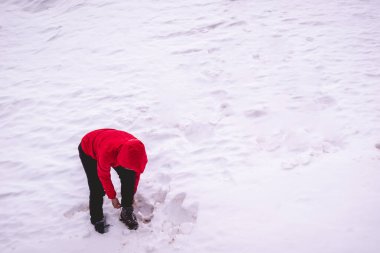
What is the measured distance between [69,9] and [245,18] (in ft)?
20.3

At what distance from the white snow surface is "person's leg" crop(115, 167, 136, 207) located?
46 cm

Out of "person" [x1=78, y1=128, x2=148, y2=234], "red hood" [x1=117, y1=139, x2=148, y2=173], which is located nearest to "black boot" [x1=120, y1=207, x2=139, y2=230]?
"person" [x1=78, y1=128, x2=148, y2=234]

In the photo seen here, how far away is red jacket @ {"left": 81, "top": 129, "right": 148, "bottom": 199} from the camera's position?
2867 millimetres

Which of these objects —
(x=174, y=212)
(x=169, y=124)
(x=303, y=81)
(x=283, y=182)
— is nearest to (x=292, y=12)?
(x=303, y=81)

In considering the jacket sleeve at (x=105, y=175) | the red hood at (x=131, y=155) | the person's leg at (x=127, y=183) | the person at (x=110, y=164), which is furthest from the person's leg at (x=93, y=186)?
the red hood at (x=131, y=155)

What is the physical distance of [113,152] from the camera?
2916 millimetres

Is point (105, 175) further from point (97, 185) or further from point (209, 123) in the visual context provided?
point (209, 123)

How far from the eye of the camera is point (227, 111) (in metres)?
5.37

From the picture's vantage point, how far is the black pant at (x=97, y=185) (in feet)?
10.3

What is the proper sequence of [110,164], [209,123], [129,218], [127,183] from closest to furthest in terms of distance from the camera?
[110,164]
[127,183]
[129,218]
[209,123]

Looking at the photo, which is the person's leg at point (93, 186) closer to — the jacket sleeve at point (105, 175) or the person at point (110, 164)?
the person at point (110, 164)

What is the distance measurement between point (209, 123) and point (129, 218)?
7.27 ft

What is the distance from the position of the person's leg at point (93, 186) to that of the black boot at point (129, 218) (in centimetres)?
27

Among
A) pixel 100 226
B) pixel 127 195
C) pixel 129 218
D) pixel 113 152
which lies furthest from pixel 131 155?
pixel 100 226
